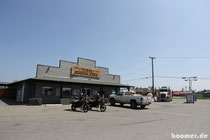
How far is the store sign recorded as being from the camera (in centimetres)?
2464

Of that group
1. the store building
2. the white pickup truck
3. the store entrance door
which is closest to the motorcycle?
the store building

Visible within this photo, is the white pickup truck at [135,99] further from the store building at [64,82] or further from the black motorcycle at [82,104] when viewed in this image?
the black motorcycle at [82,104]

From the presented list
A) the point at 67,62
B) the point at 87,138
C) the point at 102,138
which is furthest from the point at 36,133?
the point at 67,62

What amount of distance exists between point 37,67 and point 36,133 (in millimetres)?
16723

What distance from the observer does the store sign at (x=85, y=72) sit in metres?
24.6

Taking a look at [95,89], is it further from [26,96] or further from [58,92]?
[26,96]

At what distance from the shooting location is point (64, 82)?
20734 mm

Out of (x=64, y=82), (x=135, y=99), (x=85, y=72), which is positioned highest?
(x=85, y=72)

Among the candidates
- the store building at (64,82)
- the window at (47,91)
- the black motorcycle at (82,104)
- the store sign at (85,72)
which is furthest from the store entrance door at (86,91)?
the black motorcycle at (82,104)

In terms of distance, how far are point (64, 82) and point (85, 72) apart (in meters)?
5.77

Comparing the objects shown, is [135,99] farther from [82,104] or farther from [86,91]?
[86,91]

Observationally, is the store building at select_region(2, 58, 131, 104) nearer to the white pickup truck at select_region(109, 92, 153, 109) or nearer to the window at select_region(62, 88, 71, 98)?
the window at select_region(62, 88, 71, 98)

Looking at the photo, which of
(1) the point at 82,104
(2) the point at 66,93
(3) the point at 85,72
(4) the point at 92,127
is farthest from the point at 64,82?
(4) the point at 92,127

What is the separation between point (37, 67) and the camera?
67.8 feet
